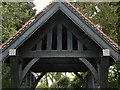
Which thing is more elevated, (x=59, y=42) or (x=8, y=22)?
(x=8, y=22)

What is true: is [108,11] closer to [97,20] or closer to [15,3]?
[97,20]

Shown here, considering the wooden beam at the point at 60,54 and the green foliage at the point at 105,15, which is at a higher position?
the green foliage at the point at 105,15

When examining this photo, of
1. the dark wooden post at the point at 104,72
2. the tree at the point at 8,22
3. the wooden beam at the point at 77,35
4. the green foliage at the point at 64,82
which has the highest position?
the tree at the point at 8,22

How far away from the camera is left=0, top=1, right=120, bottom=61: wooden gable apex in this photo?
4914 mm

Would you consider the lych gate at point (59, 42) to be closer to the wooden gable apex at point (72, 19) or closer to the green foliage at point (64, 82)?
the wooden gable apex at point (72, 19)

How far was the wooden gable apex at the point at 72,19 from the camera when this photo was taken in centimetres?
491

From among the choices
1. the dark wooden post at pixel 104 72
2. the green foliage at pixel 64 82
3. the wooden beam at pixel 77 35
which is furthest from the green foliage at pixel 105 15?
the dark wooden post at pixel 104 72

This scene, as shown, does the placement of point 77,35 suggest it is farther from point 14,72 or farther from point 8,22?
point 8,22

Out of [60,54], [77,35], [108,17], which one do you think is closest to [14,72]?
[60,54]

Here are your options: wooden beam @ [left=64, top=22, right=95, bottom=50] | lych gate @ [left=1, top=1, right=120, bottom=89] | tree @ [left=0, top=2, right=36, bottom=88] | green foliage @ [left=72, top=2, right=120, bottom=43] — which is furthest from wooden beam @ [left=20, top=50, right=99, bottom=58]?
green foliage @ [left=72, top=2, right=120, bottom=43]

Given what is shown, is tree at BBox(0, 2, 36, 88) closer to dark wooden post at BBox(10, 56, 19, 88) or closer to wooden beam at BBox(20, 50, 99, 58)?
wooden beam at BBox(20, 50, 99, 58)

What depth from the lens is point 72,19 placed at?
5.04 meters

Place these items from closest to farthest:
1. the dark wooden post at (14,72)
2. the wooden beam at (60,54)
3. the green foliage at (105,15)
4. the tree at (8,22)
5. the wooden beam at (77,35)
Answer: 1. the dark wooden post at (14,72)
2. the wooden beam at (60,54)
3. the wooden beam at (77,35)
4. the tree at (8,22)
5. the green foliage at (105,15)

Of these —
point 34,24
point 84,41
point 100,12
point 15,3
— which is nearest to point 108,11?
point 100,12
